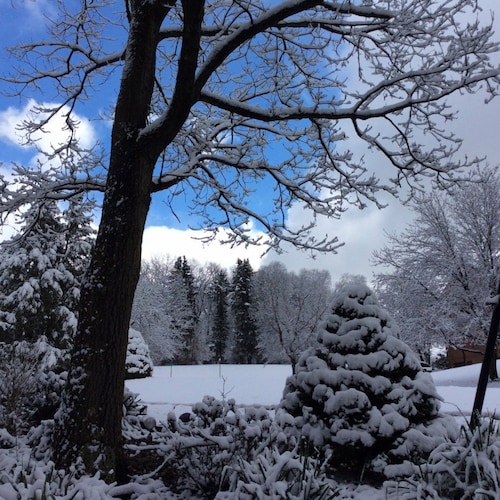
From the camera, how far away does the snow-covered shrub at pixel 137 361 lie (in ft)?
53.1

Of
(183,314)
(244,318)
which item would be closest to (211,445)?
(244,318)

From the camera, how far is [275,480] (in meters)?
2.59

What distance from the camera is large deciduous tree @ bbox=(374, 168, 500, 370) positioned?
52.1ft

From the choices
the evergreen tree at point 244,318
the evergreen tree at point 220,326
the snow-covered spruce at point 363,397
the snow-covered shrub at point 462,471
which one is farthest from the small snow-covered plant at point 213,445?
the evergreen tree at point 220,326

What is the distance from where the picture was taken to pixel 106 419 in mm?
3738

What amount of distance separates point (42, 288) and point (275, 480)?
1330 centimetres

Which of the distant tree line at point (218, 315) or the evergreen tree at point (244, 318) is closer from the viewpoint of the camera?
the distant tree line at point (218, 315)

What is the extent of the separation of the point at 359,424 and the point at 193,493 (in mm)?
1564

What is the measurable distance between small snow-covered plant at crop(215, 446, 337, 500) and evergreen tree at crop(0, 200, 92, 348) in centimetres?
1210

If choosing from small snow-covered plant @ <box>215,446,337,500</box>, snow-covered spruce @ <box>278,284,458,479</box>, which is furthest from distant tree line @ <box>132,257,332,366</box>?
small snow-covered plant @ <box>215,446,337,500</box>

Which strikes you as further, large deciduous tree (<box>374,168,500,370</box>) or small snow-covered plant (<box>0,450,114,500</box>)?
large deciduous tree (<box>374,168,500,370</box>)

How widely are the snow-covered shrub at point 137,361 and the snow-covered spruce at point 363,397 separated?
1260cm

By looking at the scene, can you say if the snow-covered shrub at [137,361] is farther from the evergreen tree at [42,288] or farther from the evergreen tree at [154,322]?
the evergreen tree at [154,322]

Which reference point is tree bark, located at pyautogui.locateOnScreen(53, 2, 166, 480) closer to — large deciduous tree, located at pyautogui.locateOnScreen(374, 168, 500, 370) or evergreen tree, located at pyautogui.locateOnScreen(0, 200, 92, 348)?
evergreen tree, located at pyautogui.locateOnScreen(0, 200, 92, 348)
